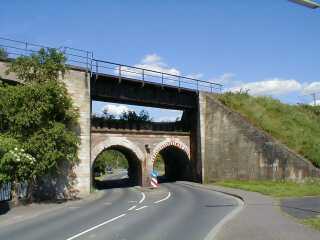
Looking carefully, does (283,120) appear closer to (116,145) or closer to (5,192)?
(116,145)

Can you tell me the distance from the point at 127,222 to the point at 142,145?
60.2ft

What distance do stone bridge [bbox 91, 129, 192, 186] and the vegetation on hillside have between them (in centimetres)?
754

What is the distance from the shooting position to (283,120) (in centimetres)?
3528

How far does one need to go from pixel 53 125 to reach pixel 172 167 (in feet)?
72.3

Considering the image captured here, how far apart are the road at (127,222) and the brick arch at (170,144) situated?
12.6 metres

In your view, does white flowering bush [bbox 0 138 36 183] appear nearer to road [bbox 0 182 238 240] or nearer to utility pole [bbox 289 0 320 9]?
road [bbox 0 182 238 240]

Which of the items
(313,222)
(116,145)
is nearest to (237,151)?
(116,145)

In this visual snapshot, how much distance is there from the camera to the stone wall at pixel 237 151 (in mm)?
27891

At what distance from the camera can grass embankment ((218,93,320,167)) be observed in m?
29.7

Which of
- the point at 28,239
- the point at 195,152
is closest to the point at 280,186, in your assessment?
the point at 195,152

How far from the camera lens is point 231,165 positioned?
105ft

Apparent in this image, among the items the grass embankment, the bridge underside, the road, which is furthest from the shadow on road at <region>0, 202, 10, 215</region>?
the grass embankment

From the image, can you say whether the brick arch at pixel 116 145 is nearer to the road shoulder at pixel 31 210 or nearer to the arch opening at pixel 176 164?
the arch opening at pixel 176 164

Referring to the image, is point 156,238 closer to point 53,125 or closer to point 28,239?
point 28,239
